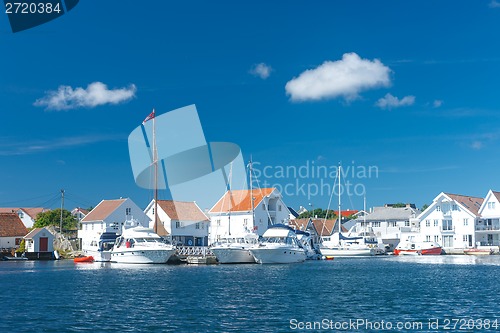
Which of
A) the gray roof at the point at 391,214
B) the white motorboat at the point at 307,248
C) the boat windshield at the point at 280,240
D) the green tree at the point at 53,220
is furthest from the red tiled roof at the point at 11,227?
the gray roof at the point at 391,214

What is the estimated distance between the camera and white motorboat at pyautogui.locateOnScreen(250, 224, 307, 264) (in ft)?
240

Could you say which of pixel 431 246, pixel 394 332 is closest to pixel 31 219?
pixel 431 246

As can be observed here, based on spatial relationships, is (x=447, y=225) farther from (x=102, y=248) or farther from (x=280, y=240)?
(x=102, y=248)

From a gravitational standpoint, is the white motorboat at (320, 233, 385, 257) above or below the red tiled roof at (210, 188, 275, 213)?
below

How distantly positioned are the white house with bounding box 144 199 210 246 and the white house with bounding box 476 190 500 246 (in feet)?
171

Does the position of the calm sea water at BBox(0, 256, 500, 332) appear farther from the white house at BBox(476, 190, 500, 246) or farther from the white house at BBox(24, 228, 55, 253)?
the white house at BBox(476, 190, 500, 246)

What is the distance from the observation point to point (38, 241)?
9444cm

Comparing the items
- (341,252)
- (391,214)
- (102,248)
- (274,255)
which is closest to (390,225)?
(391,214)

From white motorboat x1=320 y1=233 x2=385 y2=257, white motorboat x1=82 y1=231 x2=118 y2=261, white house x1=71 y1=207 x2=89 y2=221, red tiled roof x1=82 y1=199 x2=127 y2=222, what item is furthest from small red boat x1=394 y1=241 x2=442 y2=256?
white house x1=71 y1=207 x2=89 y2=221

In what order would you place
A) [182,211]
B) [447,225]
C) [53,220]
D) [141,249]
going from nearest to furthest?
[141,249]
[182,211]
[53,220]
[447,225]

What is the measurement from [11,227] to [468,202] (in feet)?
282

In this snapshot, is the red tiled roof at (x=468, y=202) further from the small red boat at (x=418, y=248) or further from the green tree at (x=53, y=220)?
the green tree at (x=53, y=220)

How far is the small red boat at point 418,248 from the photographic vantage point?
10938 centimetres

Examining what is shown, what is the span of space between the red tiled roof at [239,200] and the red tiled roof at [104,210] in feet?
59.9
